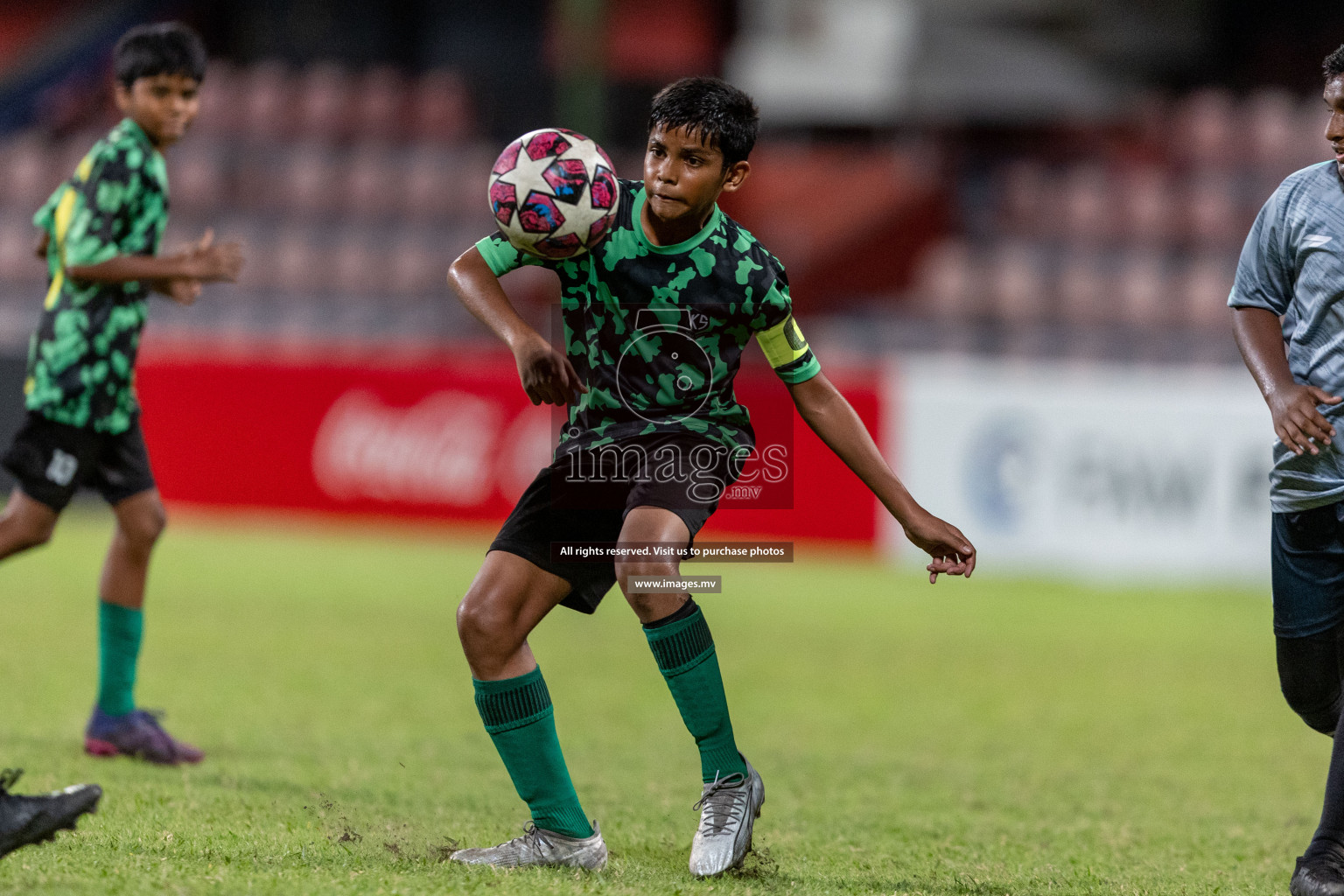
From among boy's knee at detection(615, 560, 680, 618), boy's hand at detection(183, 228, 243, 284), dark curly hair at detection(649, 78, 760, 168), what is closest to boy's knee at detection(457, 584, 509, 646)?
boy's knee at detection(615, 560, 680, 618)

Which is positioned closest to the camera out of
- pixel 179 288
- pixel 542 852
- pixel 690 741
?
pixel 542 852

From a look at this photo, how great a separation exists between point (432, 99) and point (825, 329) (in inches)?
261

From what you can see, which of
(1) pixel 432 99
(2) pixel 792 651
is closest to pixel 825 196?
(1) pixel 432 99

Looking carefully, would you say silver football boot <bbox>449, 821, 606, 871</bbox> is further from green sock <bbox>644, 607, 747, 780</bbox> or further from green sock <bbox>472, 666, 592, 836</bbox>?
green sock <bbox>644, 607, 747, 780</bbox>

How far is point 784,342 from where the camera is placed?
13.4 ft

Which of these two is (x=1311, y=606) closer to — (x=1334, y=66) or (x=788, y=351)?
(x=1334, y=66)

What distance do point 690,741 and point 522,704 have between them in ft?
8.27

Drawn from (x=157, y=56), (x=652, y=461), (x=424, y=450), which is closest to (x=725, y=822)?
(x=652, y=461)

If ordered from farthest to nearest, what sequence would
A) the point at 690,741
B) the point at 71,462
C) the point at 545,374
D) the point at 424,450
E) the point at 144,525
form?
the point at 424,450 < the point at 690,741 < the point at 144,525 < the point at 71,462 < the point at 545,374

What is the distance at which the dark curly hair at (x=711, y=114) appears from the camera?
384cm

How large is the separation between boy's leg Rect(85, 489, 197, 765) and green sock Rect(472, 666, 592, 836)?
1813 mm

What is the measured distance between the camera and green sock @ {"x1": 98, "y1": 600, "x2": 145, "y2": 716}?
18.0ft

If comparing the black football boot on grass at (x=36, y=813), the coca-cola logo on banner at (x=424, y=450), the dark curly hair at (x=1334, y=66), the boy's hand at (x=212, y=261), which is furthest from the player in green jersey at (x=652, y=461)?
the coca-cola logo on banner at (x=424, y=450)

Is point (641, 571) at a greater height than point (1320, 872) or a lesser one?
greater
